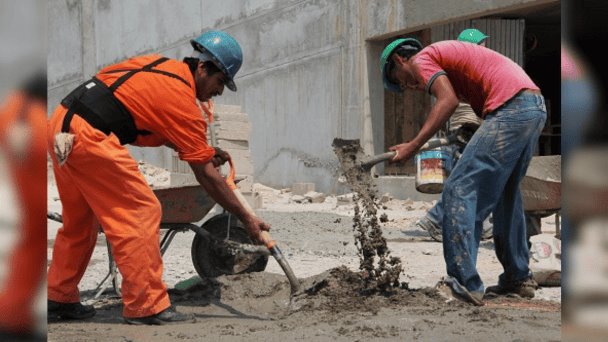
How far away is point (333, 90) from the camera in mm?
11898

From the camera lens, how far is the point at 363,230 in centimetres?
385

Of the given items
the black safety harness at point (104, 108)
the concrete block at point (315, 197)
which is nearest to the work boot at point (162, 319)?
the black safety harness at point (104, 108)

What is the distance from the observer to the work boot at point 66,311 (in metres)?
3.57

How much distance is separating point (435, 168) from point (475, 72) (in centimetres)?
246

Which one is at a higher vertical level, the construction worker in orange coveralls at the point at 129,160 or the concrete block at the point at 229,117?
the concrete block at the point at 229,117

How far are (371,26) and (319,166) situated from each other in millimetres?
2653

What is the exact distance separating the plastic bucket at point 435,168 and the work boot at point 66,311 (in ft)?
11.5

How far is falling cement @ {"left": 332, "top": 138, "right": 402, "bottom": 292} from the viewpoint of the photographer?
148 inches

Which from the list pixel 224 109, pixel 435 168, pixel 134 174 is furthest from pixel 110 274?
pixel 224 109

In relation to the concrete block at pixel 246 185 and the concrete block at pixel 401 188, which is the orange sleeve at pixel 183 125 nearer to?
the concrete block at pixel 246 185

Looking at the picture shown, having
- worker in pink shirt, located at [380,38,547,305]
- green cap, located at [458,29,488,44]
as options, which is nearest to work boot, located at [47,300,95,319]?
worker in pink shirt, located at [380,38,547,305]

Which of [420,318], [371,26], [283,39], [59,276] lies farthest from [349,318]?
[283,39]

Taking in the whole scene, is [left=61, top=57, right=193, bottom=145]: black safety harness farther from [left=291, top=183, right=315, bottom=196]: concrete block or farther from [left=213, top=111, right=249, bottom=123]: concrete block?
[left=291, top=183, right=315, bottom=196]: concrete block

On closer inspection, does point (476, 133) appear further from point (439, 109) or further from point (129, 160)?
point (129, 160)
